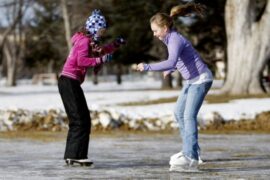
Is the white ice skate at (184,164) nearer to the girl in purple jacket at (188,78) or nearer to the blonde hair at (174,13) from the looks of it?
the girl in purple jacket at (188,78)

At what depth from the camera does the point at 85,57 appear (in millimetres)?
9383

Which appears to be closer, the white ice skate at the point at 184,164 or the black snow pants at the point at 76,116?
the white ice skate at the point at 184,164

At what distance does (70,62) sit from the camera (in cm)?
958

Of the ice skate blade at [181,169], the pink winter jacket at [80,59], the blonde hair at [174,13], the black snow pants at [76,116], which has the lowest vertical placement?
the ice skate blade at [181,169]

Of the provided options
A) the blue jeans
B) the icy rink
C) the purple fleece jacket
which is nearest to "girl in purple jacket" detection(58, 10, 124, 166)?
the icy rink

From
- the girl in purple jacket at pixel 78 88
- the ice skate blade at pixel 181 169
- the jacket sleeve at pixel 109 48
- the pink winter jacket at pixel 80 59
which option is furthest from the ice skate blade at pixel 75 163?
the jacket sleeve at pixel 109 48

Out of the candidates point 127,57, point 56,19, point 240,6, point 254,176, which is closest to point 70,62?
point 254,176

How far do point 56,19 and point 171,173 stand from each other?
6898 cm

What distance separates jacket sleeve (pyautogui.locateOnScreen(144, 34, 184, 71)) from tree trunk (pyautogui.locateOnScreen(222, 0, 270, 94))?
21707 mm

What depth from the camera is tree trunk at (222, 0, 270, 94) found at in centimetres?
3044

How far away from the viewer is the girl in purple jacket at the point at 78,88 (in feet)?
31.4

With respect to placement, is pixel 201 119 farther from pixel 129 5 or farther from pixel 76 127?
pixel 129 5

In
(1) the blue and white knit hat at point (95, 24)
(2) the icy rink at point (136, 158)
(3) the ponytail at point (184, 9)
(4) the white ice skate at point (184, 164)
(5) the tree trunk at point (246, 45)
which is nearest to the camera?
(2) the icy rink at point (136, 158)

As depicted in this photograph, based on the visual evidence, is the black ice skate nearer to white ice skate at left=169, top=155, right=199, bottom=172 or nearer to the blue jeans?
white ice skate at left=169, top=155, right=199, bottom=172
